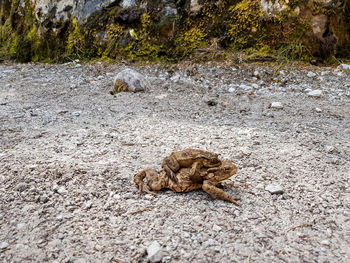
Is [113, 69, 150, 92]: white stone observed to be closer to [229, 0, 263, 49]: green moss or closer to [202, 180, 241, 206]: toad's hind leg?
[229, 0, 263, 49]: green moss

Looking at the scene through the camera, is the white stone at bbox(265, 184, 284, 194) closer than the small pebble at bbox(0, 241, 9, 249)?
No

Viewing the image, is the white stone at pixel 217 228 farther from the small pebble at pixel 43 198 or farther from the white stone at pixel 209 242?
the small pebble at pixel 43 198

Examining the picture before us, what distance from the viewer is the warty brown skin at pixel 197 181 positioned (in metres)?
2.50

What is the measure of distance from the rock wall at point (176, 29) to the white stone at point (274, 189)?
5.58 m

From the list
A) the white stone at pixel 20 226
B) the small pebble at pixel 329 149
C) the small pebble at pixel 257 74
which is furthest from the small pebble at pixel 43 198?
the small pebble at pixel 257 74

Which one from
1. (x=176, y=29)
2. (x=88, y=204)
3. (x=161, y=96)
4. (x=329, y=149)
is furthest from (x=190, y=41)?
(x=88, y=204)

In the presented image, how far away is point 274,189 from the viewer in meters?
2.66

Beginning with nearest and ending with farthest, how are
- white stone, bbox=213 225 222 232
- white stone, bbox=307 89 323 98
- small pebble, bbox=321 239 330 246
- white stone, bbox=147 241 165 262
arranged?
white stone, bbox=147 241 165 262, small pebble, bbox=321 239 330 246, white stone, bbox=213 225 222 232, white stone, bbox=307 89 323 98

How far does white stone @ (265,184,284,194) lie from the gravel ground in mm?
38

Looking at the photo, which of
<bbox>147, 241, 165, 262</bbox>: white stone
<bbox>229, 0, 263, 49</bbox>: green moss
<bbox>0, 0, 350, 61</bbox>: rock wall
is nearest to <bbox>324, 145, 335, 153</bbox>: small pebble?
<bbox>147, 241, 165, 262</bbox>: white stone

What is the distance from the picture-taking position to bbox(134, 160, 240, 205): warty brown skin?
2.50 meters

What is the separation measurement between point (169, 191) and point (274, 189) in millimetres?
909

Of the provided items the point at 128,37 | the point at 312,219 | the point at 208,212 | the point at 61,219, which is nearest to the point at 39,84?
the point at 128,37

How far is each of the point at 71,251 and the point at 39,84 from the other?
586 centimetres
